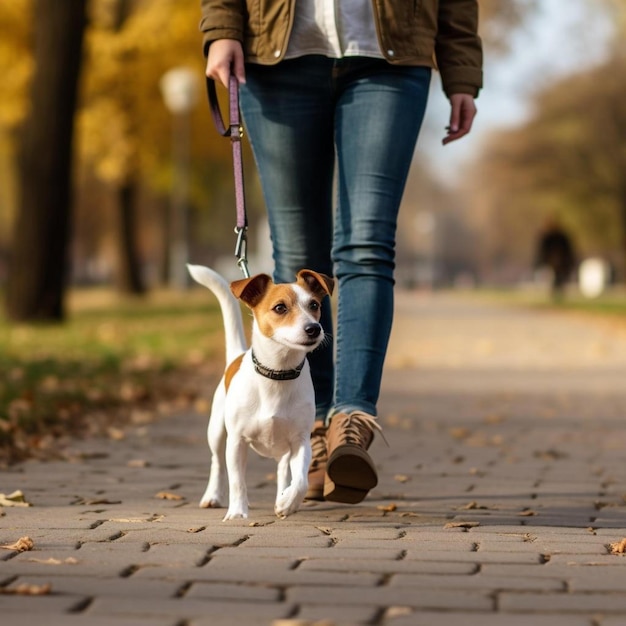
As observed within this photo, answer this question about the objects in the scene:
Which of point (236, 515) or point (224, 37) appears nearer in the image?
point (236, 515)

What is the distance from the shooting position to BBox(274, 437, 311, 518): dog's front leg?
4246mm

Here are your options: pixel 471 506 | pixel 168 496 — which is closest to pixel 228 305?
pixel 168 496

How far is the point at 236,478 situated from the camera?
4.36 metres

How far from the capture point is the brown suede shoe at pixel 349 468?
14.0ft

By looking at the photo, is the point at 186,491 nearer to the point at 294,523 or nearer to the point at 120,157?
the point at 294,523

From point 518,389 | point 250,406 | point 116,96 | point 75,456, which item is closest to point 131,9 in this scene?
point 116,96

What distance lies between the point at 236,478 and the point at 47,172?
13.9 m

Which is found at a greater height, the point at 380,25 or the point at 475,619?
the point at 380,25

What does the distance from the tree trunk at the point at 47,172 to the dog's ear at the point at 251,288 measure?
13.5 metres

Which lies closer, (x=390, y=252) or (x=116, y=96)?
(x=390, y=252)

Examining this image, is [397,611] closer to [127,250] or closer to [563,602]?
[563,602]

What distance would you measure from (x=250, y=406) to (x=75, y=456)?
221 centimetres

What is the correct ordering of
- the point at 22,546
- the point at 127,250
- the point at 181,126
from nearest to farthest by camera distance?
the point at 22,546
the point at 181,126
the point at 127,250

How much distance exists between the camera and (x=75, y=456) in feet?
20.7
